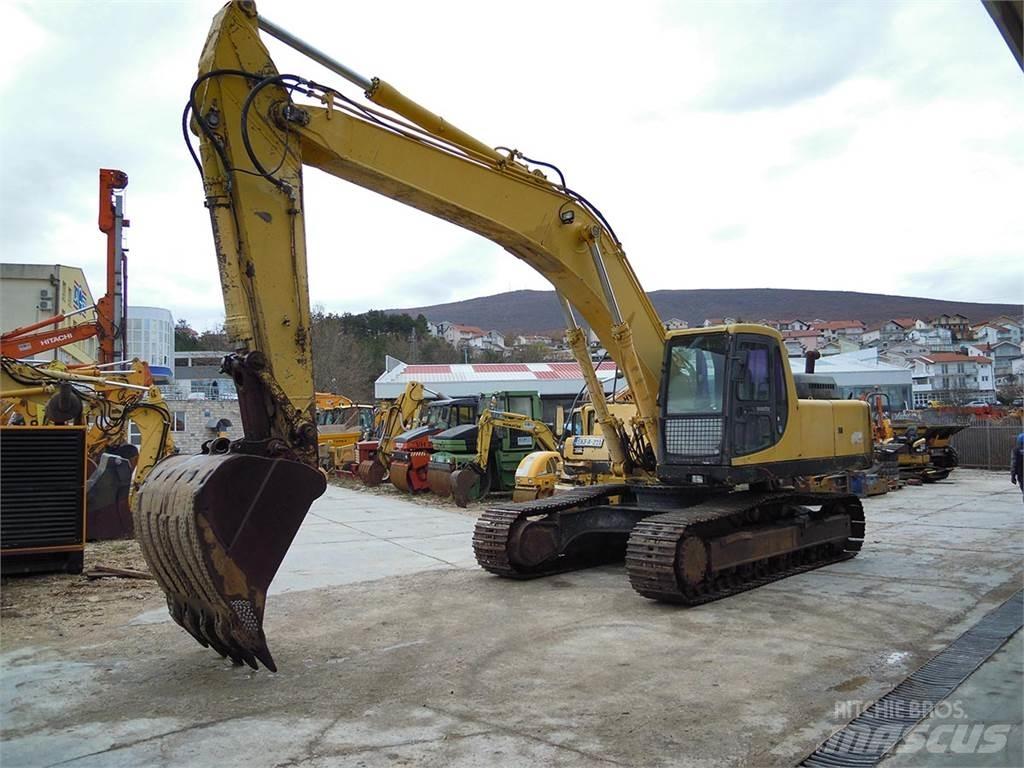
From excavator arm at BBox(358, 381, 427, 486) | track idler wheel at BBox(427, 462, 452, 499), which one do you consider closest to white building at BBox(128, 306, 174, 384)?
excavator arm at BBox(358, 381, 427, 486)

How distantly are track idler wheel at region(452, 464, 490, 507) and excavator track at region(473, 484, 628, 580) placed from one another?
7435mm

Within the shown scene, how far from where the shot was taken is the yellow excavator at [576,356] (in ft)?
16.7

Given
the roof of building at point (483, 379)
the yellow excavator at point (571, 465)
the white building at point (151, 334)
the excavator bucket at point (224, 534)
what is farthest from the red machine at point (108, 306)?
the white building at point (151, 334)

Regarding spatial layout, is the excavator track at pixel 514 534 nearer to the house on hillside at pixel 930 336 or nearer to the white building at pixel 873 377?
the white building at pixel 873 377

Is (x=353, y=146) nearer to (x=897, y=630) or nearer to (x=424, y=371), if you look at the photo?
(x=897, y=630)

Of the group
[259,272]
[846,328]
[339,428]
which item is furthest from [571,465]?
[846,328]

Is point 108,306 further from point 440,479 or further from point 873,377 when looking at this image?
point 873,377

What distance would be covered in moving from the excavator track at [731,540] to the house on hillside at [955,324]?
126572 mm

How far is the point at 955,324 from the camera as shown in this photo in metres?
127

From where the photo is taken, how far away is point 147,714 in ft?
15.4

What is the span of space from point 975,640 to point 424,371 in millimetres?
38886

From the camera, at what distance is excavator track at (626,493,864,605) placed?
23.4 feet

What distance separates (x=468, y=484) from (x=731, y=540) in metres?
9.28

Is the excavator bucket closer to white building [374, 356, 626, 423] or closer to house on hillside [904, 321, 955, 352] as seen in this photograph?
white building [374, 356, 626, 423]
